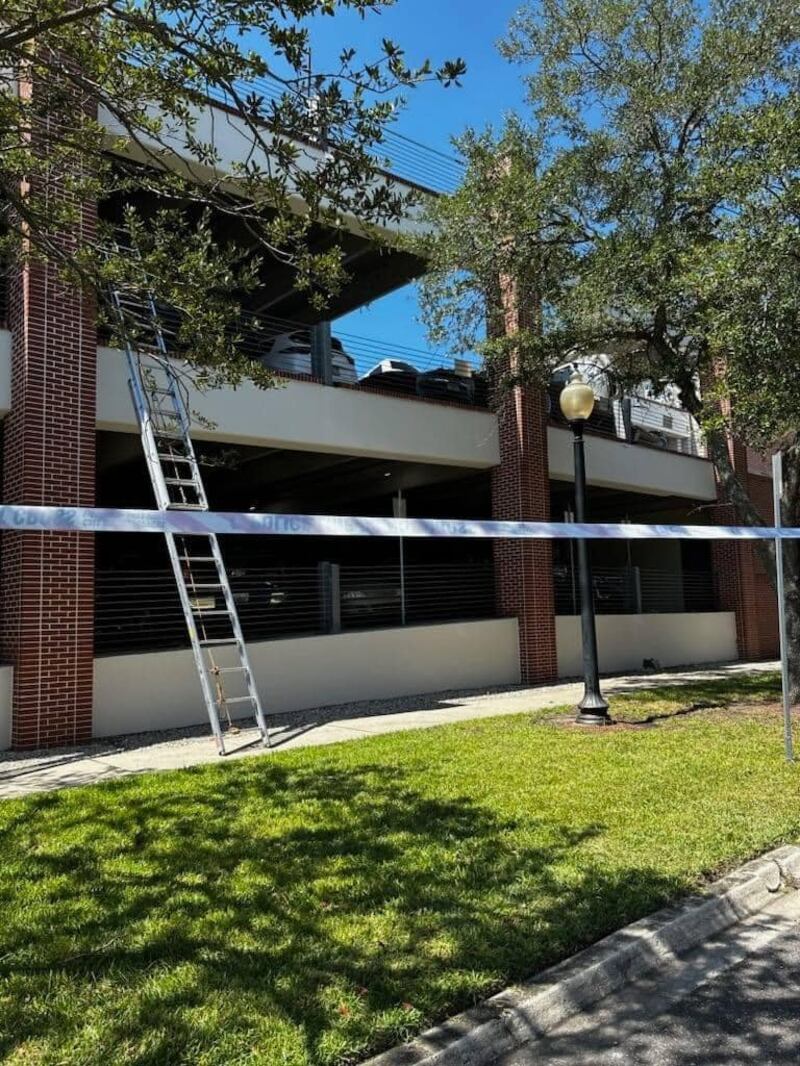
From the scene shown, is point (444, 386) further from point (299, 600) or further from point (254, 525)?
point (254, 525)

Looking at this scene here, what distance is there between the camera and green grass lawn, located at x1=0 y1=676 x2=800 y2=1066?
3.00m

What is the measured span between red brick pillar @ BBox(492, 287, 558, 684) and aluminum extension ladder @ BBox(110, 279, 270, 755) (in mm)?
5265

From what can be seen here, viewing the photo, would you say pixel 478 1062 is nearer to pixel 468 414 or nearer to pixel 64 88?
pixel 64 88

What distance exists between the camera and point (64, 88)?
19.5ft

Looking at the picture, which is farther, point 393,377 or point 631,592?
point 631,592

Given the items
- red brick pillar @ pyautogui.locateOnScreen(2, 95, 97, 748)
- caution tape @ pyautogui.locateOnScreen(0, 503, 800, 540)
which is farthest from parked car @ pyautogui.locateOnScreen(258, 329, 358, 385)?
caution tape @ pyautogui.locateOnScreen(0, 503, 800, 540)

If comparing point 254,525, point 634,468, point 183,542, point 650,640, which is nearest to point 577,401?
point 183,542

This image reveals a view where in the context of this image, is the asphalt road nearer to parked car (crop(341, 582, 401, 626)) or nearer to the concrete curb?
the concrete curb

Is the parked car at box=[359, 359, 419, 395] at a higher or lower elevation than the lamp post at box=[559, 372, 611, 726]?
higher

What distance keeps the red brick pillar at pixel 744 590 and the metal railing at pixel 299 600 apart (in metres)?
7.57

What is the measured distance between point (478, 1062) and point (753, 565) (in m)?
18.3

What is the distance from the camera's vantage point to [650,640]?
16812 millimetres

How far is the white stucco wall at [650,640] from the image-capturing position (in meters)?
14.9

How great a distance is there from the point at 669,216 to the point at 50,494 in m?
8.41
